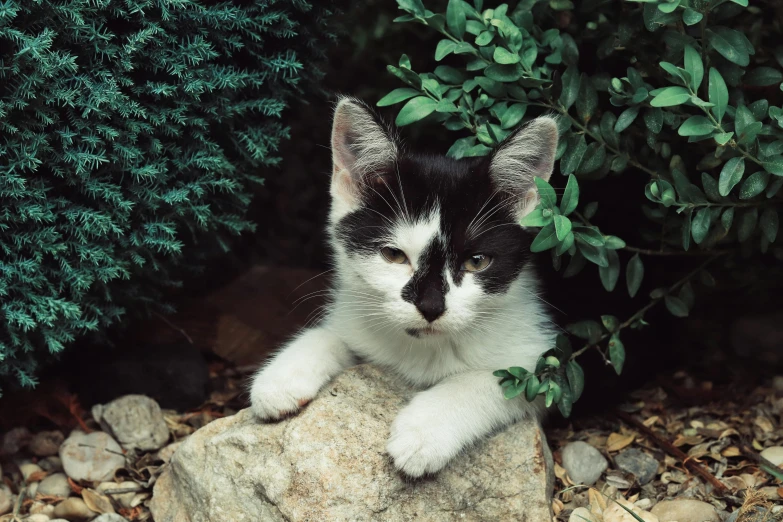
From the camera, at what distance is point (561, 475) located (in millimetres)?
2506

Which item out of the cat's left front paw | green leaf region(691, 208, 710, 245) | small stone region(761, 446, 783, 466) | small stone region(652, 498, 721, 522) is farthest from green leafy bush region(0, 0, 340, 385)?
small stone region(761, 446, 783, 466)

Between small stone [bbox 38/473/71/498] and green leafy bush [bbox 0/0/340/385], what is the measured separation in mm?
389

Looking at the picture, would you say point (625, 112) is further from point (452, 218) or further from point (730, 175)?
point (452, 218)

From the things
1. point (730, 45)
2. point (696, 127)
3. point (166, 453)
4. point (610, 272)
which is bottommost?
point (166, 453)

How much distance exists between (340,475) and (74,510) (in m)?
1.01

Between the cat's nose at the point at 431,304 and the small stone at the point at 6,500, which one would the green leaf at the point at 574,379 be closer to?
the cat's nose at the point at 431,304

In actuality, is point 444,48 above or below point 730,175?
above

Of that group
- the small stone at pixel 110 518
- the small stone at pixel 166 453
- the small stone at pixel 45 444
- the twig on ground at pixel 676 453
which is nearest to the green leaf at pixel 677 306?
the twig on ground at pixel 676 453

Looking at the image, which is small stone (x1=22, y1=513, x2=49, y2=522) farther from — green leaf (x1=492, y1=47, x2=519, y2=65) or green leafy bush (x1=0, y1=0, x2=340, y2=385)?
green leaf (x1=492, y1=47, x2=519, y2=65)

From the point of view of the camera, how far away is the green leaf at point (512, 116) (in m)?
2.36

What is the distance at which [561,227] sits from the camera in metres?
1.96

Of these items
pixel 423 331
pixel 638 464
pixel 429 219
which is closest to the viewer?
pixel 423 331

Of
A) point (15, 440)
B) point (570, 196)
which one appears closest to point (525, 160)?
point (570, 196)

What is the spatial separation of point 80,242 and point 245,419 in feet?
2.43
